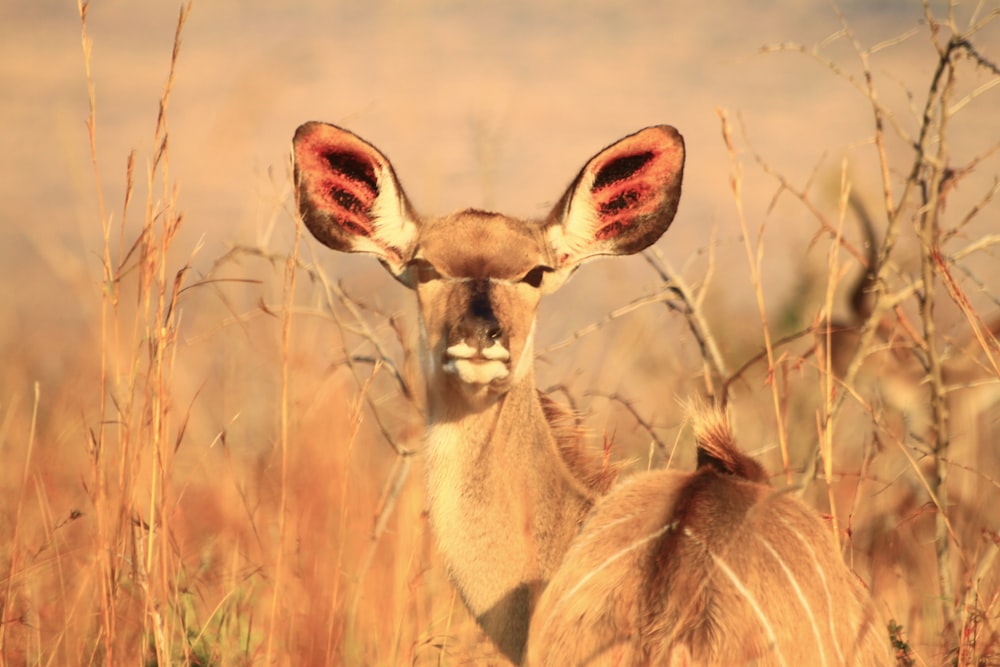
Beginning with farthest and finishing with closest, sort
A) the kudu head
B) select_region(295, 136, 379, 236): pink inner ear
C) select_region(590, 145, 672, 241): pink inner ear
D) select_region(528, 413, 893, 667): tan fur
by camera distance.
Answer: select_region(590, 145, 672, 241): pink inner ear, select_region(295, 136, 379, 236): pink inner ear, the kudu head, select_region(528, 413, 893, 667): tan fur

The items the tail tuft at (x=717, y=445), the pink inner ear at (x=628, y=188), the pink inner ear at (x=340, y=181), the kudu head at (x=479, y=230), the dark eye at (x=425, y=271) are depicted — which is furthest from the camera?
the pink inner ear at (x=628, y=188)

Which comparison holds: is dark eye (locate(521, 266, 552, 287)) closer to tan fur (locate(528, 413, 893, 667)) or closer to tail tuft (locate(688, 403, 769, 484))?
tail tuft (locate(688, 403, 769, 484))

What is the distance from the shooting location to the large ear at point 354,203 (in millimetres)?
4004

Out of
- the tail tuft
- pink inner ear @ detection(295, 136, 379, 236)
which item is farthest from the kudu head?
the tail tuft

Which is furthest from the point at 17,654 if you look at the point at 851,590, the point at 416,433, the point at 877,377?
the point at 877,377

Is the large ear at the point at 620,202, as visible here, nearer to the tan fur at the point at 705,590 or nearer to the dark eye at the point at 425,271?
the dark eye at the point at 425,271

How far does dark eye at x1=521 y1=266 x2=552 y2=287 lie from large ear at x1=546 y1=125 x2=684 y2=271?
13 centimetres

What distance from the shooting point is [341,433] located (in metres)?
3.92

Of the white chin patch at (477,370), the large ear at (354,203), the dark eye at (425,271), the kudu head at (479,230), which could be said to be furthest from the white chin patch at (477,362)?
the large ear at (354,203)

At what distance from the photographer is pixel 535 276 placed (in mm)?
3979

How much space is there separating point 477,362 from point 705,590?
44.6 inches

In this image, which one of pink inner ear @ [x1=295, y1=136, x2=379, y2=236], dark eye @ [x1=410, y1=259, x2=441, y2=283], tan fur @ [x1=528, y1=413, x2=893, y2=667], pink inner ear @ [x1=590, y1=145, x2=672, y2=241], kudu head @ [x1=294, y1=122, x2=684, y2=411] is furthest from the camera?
pink inner ear @ [x1=590, y1=145, x2=672, y2=241]

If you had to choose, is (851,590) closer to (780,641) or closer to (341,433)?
(780,641)

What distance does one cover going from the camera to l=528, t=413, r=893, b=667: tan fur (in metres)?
2.51
